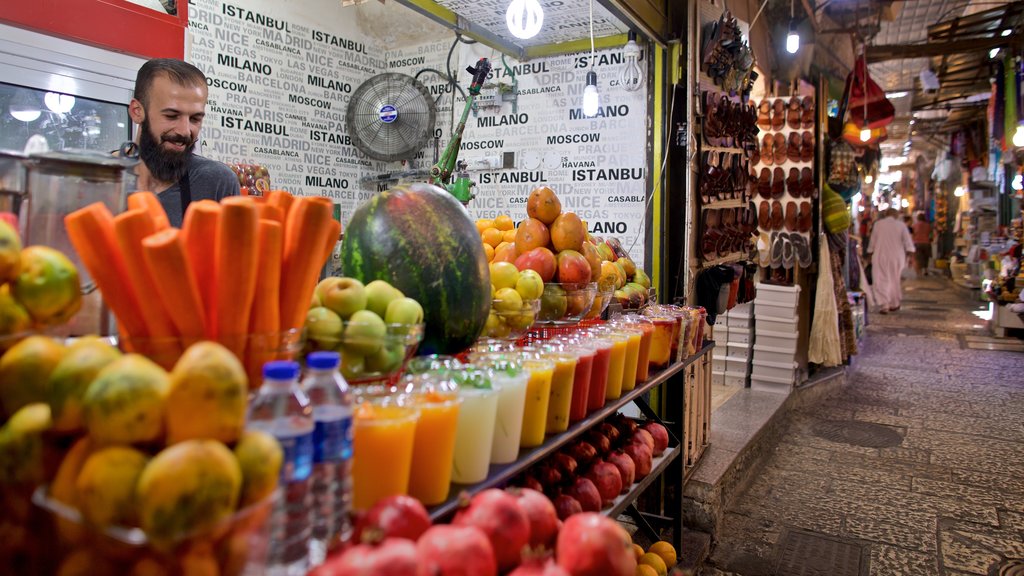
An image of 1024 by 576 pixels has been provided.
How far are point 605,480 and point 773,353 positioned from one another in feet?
15.3

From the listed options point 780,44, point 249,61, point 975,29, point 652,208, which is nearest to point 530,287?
point 652,208

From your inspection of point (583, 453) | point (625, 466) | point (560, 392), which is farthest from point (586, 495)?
point (560, 392)

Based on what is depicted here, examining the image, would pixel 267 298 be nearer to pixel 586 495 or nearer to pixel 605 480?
pixel 586 495

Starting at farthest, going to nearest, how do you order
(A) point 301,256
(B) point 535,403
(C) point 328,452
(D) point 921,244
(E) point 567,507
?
(D) point 921,244
(E) point 567,507
(B) point 535,403
(A) point 301,256
(C) point 328,452

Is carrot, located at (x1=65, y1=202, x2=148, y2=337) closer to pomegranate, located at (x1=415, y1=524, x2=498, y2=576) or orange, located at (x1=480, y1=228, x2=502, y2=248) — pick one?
pomegranate, located at (x1=415, y1=524, x2=498, y2=576)

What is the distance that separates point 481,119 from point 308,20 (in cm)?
153

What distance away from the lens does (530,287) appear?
6.98ft

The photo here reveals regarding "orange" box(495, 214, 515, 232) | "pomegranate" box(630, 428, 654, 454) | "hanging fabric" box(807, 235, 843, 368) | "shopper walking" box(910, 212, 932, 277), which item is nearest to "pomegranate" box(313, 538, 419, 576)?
"pomegranate" box(630, 428, 654, 454)

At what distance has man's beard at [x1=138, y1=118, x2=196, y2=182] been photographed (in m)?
3.06

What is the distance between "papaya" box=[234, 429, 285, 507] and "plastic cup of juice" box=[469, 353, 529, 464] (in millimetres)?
720

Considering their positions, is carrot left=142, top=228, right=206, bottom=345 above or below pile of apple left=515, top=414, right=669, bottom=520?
above

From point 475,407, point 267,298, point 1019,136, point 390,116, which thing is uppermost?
point 1019,136

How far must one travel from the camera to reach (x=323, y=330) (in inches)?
52.6

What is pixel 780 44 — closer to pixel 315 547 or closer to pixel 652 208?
pixel 652 208
